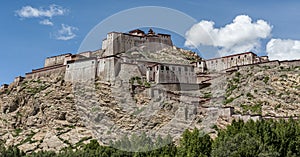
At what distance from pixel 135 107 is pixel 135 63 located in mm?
11768

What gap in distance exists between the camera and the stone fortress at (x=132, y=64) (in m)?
56.0

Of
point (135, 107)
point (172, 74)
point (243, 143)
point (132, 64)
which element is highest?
point (132, 64)

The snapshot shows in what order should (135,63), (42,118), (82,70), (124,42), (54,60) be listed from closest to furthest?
(42,118) < (82,70) < (135,63) < (124,42) < (54,60)

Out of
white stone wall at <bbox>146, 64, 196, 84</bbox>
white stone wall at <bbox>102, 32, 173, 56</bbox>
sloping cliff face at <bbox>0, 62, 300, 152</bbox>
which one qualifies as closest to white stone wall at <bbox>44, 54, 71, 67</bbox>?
white stone wall at <bbox>102, 32, 173, 56</bbox>

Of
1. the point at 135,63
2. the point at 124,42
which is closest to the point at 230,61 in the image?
the point at 135,63

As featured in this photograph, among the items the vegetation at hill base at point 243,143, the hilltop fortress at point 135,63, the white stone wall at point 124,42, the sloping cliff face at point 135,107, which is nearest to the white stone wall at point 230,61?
the hilltop fortress at point 135,63

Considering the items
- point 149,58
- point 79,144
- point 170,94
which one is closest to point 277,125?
point 170,94

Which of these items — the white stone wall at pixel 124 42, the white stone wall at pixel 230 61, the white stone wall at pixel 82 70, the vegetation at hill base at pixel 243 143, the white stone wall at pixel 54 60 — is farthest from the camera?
Answer: the white stone wall at pixel 54 60

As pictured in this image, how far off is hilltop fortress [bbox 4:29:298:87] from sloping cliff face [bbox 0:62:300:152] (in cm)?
242

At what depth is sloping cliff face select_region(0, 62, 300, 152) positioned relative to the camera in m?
44.7

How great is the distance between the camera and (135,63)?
5769cm

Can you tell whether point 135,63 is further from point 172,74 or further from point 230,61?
point 230,61

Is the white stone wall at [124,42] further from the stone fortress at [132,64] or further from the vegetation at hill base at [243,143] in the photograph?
the vegetation at hill base at [243,143]

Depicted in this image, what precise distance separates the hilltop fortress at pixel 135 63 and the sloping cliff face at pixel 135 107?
2421 millimetres
